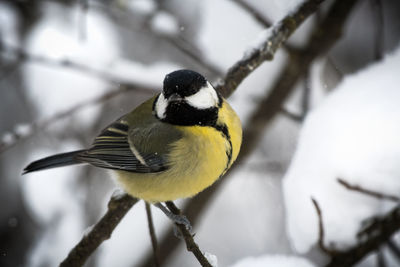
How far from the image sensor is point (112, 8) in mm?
3299

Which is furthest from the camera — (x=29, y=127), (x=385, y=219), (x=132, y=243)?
(x=132, y=243)

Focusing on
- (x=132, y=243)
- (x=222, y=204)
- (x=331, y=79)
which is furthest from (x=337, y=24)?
(x=132, y=243)

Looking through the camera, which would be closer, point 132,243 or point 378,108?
point 378,108

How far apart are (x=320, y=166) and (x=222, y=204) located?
193cm

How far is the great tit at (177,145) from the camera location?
6.51 feet

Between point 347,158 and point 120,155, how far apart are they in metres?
1.13

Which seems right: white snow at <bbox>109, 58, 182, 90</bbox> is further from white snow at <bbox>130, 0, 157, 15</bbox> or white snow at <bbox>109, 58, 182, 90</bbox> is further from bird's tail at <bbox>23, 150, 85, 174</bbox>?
bird's tail at <bbox>23, 150, 85, 174</bbox>

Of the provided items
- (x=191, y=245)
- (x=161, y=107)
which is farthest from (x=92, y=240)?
(x=161, y=107)

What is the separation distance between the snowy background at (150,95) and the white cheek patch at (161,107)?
47 cm

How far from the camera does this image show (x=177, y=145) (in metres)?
2.03

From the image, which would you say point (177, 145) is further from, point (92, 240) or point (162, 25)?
point (162, 25)

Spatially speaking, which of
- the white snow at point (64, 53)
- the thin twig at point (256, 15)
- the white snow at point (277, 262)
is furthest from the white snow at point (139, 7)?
the white snow at point (277, 262)

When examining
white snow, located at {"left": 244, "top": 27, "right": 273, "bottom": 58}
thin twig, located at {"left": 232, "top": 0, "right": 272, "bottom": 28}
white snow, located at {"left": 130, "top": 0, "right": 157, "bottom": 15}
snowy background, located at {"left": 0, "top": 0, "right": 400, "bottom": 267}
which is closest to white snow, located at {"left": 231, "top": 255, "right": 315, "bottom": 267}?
snowy background, located at {"left": 0, "top": 0, "right": 400, "bottom": 267}

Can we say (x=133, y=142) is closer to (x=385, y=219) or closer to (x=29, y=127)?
(x=29, y=127)
